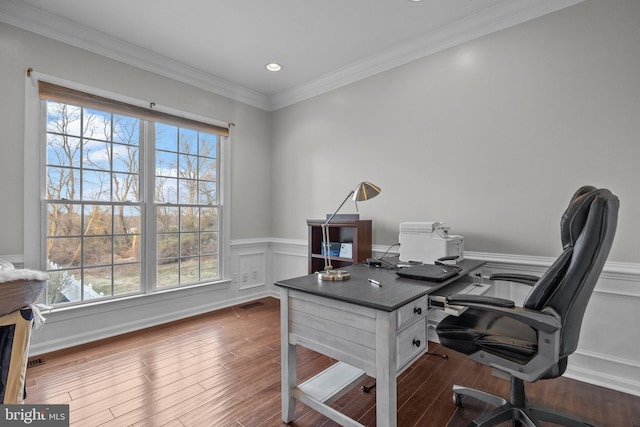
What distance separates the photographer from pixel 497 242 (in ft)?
8.03

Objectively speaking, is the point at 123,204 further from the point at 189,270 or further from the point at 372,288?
the point at 372,288

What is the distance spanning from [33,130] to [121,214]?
3.15 feet

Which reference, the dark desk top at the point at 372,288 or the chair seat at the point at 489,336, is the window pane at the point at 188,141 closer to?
the dark desk top at the point at 372,288

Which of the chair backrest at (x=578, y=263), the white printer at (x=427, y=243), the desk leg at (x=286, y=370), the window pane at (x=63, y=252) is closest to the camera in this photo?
the chair backrest at (x=578, y=263)

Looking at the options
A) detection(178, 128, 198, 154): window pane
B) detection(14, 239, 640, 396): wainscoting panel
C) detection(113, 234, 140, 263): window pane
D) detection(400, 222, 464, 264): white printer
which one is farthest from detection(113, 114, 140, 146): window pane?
detection(400, 222, 464, 264): white printer

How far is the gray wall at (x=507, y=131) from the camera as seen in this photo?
201 cm

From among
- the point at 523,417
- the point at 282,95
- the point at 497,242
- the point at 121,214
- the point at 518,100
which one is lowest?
the point at 523,417

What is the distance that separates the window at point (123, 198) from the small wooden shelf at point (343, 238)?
4.03 feet

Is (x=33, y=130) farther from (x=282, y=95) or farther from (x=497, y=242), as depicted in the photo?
(x=497, y=242)

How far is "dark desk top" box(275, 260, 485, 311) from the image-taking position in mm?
1330

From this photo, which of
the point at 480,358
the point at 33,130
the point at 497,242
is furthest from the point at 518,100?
the point at 33,130

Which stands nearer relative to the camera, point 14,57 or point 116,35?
point 14,57

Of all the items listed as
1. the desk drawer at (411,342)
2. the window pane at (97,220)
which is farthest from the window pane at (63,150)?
the desk drawer at (411,342)

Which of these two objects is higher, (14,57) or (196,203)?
(14,57)
